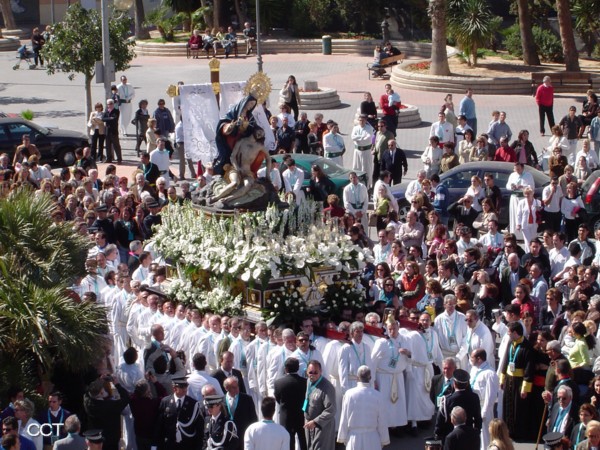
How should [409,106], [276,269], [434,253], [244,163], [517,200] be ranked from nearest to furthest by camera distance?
[276,269] → [244,163] → [434,253] → [517,200] → [409,106]

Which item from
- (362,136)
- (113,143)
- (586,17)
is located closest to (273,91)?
(586,17)

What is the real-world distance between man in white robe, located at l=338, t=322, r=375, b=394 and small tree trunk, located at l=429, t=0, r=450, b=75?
79.2 feet

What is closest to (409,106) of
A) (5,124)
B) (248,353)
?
(5,124)

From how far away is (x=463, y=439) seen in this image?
13141mm

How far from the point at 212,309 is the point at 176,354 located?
168 cm

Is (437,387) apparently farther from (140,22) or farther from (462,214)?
(140,22)

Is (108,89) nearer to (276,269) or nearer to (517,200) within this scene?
(517,200)

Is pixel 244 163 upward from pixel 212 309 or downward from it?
upward

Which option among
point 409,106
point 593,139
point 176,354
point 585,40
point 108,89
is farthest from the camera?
point 585,40

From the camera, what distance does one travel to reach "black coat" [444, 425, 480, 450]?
1314 cm

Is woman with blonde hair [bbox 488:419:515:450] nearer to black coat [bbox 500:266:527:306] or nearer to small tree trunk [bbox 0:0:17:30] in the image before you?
black coat [bbox 500:266:527:306]

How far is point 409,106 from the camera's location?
3556cm

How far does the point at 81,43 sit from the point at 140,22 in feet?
67.0

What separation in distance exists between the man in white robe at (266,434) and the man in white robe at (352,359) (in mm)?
2422
